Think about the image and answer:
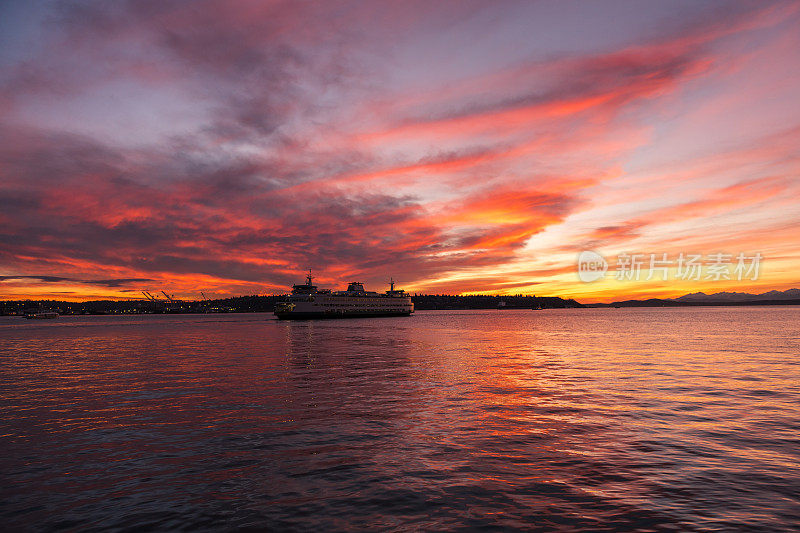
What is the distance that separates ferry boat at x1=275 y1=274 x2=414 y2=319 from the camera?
161 meters

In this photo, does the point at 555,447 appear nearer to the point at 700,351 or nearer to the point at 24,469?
the point at 24,469

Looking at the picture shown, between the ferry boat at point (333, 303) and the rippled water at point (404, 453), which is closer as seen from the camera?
the rippled water at point (404, 453)

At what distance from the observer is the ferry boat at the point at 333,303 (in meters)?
161

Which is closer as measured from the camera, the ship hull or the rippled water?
the rippled water

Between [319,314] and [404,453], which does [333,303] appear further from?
[404,453]

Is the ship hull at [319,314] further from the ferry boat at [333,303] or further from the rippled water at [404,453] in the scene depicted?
the rippled water at [404,453]

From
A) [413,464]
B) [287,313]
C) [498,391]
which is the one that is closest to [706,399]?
[498,391]

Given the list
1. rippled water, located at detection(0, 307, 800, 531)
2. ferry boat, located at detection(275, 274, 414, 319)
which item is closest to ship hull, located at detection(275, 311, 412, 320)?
ferry boat, located at detection(275, 274, 414, 319)

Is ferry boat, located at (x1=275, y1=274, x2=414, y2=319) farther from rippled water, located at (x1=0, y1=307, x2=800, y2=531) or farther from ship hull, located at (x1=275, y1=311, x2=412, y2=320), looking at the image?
rippled water, located at (x1=0, y1=307, x2=800, y2=531)

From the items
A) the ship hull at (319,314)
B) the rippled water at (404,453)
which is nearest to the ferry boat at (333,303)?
the ship hull at (319,314)

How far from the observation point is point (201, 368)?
3350 centimetres

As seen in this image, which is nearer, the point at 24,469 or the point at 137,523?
the point at 137,523

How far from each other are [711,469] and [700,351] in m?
40.3

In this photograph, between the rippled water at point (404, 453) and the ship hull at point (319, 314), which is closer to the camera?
the rippled water at point (404, 453)
